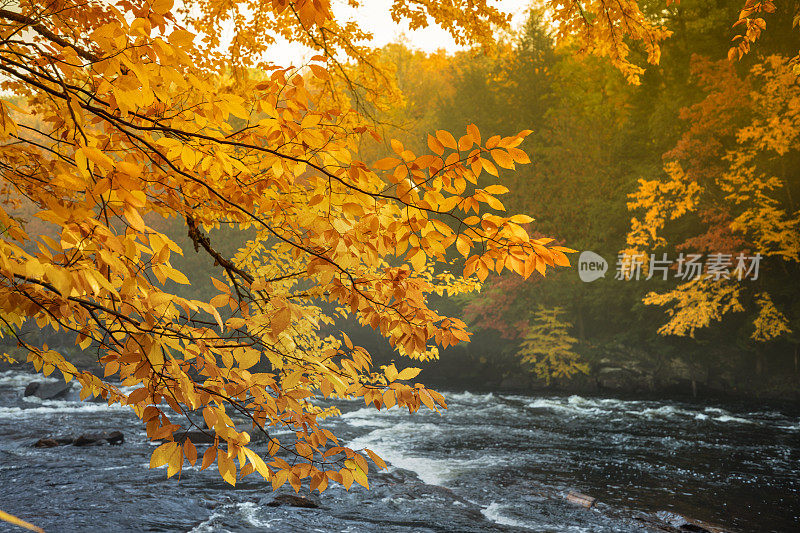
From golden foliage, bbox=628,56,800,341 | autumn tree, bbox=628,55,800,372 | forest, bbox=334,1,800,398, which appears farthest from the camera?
forest, bbox=334,1,800,398

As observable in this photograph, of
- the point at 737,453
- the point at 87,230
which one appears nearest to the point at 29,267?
the point at 87,230

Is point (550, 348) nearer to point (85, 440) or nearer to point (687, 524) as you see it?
point (687, 524)

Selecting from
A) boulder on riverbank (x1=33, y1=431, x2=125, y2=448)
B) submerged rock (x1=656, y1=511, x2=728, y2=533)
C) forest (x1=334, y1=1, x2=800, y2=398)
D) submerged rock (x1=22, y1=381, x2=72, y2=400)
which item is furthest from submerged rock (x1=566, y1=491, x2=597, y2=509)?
submerged rock (x1=22, y1=381, x2=72, y2=400)

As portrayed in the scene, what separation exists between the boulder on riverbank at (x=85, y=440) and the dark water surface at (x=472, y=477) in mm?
172

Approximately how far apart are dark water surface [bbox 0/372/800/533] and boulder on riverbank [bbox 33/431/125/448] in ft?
0.57

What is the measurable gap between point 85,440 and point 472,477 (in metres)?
6.35

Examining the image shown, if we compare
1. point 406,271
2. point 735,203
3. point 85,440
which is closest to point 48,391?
point 85,440

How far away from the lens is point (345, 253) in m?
1.61

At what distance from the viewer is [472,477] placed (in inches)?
296

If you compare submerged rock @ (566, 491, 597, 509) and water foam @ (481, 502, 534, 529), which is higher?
submerged rock @ (566, 491, 597, 509)

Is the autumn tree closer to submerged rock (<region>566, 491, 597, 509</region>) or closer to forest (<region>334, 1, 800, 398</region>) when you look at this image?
forest (<region>334, 1, 800, 398</region>)

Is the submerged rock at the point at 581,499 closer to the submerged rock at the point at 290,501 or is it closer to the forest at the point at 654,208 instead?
the submerged rock at the point at 290,501

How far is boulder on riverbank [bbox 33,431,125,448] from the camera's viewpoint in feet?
27.5

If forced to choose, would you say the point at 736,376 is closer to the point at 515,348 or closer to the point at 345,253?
the point at 515,348
